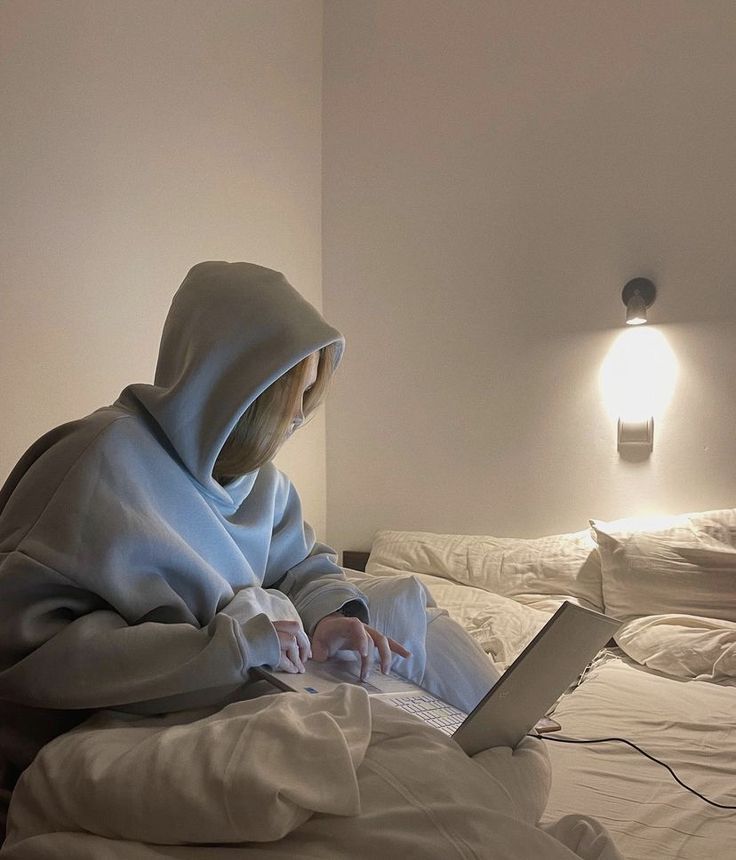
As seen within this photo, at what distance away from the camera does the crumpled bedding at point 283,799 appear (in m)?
0.68

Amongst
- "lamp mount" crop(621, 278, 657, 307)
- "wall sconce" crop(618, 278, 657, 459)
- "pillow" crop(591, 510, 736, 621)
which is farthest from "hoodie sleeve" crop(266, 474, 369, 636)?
"lamp mount" crop(621, 278, 657, 307)

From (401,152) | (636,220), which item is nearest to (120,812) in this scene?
(636,220)

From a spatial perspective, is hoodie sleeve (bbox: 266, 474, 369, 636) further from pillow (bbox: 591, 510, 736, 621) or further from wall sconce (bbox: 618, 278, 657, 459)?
wall sconce (bbox: 618, 278, 657, 459)

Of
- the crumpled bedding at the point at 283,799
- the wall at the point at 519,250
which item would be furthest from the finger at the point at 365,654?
the wall at the point at 519,250

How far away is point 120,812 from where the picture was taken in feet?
2.34

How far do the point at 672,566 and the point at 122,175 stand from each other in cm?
173

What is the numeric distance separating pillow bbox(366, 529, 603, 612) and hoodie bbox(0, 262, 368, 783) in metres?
1.23

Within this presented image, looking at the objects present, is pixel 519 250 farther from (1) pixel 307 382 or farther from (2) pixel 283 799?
(2) pixel 283 799

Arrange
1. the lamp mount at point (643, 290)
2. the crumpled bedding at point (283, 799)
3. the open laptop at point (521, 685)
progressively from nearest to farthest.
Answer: the crumpled bedding at point (283, 799) → the open laptop at point (521, 685) → the lamp mount at point (643, 290)

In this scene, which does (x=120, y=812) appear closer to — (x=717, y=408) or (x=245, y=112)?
(x=717, y=408)

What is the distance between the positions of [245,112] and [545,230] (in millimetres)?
1046

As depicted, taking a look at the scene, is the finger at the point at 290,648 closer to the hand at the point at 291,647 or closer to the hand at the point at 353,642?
the hand at the point at 291,647

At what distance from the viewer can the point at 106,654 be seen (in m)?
0.93

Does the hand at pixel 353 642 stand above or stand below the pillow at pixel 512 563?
above
